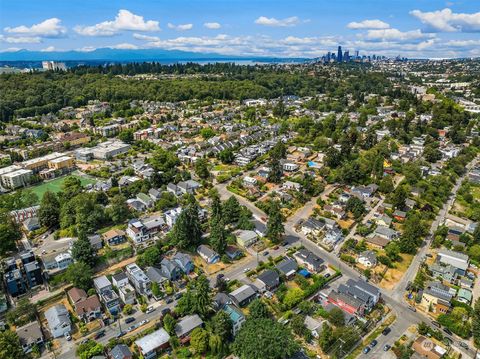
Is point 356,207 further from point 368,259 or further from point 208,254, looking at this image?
point 208,254

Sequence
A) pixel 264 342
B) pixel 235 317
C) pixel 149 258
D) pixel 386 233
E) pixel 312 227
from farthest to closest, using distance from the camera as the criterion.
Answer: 1. pixel 312 227
2. pixel 386 233
3. pixel 149 258
4. pixel 235 317
5. pixel 264 342

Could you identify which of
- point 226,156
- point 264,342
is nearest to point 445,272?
point 264,342

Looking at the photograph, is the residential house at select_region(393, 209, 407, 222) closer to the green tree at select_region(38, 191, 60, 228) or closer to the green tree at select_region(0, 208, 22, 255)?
the green tree at select_region(38, 191, 60, 228)

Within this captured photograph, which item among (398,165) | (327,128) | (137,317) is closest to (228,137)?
(327,128)

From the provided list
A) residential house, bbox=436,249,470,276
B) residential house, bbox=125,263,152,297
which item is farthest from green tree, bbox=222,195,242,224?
residential house, bbox=436,249,470,276

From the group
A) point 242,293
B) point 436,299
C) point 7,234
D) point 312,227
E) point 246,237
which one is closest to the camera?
point 436,299

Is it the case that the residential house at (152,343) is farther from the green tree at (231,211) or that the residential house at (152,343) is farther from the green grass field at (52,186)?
the green grass field at (52,186)

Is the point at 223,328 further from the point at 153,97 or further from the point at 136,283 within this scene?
the point at 153,97
